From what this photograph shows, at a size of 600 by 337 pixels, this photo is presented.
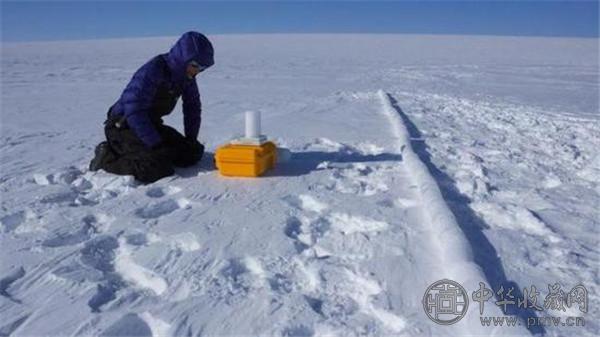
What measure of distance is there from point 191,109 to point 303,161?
3.10 feet

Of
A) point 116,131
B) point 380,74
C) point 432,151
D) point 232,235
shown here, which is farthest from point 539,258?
point 380,74

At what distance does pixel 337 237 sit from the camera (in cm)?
269

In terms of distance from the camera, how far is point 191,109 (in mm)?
4133

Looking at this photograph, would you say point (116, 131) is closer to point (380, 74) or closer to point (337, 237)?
point (337, 237)

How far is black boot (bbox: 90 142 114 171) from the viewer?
3.73 metres

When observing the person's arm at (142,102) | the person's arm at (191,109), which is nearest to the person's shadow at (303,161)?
the person's arm at (191,109)

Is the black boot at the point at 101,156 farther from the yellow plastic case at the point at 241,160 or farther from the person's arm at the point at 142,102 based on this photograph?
the yellow plastic case at the point at 241,160

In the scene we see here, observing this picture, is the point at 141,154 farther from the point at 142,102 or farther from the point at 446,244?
the point at 446,244

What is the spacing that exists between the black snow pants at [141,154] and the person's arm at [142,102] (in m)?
0.09

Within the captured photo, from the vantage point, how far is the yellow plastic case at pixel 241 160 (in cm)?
361

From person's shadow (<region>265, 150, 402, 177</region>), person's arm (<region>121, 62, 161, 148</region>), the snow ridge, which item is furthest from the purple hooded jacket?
the snow ridge

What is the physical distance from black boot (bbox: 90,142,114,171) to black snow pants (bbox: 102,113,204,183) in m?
0.01

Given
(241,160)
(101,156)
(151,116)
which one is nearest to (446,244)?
(241,160)

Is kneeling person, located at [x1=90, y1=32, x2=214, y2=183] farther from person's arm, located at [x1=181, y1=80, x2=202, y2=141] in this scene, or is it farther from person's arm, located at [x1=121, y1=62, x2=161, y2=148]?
person's arm, located at [x1=181, y1=80, x2=202, y2=141]
